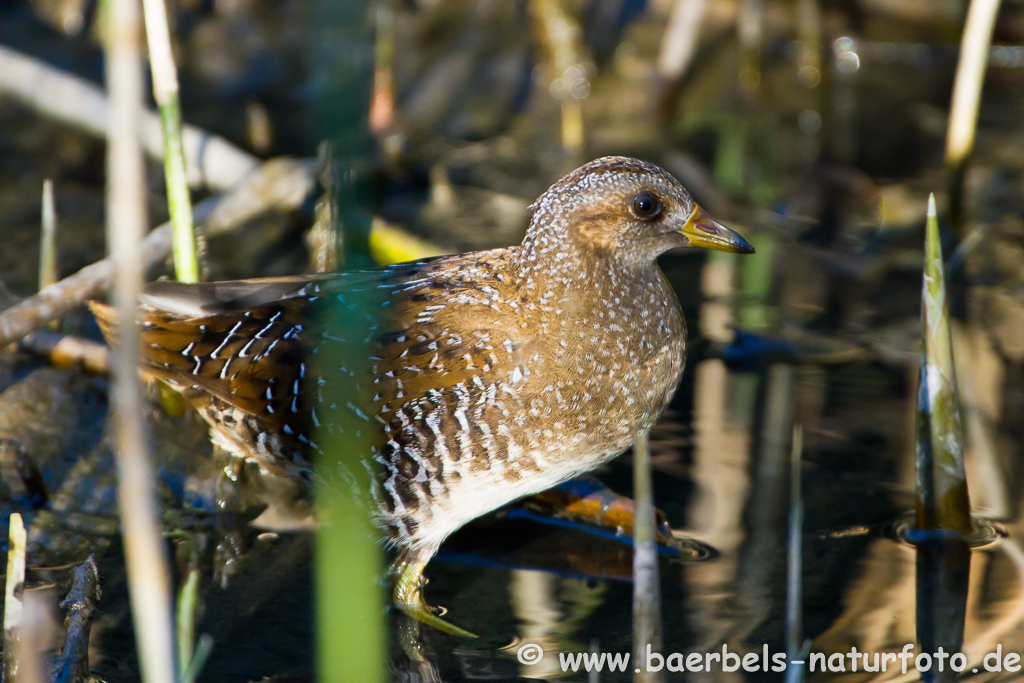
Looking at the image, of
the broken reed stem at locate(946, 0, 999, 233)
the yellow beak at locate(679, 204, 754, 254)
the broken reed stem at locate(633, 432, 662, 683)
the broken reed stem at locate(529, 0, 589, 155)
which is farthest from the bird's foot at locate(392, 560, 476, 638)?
the broken reed stem at locate(529, 0, 589, 155)

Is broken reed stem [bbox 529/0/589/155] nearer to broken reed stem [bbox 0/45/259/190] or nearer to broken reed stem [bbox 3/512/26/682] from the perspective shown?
broken reed stem [bbox 0/45/259/190]

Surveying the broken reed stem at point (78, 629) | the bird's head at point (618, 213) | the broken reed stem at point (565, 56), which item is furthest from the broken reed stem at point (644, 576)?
the broken reed stem at point (565, 56)

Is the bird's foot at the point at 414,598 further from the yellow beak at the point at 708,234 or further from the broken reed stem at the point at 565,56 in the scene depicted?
the broken reed stem at the point at 565,56

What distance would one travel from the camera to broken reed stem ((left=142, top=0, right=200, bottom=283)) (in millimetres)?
3209

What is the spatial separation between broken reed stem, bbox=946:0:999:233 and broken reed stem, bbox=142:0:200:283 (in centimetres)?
350

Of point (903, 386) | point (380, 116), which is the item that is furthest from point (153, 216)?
point (903, 386)

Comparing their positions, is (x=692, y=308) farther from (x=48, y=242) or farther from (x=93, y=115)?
(x=93, y=115)

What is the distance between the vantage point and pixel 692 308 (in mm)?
5273

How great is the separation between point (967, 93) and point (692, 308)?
1.61 meters

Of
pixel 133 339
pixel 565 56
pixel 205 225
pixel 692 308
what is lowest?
pixel 133 339

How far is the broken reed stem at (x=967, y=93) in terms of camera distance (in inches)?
189

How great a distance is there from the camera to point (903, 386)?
4621mm

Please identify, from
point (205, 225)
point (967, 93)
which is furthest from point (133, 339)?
point (967, 93)

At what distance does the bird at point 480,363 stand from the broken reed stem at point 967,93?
2295 millimetres
